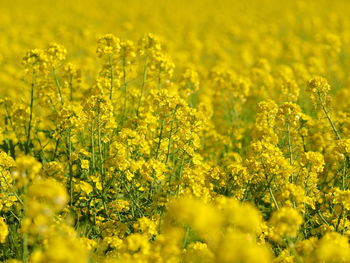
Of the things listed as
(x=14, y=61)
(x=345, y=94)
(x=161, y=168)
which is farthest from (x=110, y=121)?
(x=14, y=61)

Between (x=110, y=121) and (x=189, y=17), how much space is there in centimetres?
1285

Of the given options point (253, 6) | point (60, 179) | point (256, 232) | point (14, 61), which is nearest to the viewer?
point (256, 232)

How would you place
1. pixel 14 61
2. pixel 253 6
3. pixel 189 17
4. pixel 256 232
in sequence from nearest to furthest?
1. pixel 256 232
2. pixel 14 61
3. pixel 189 17
4. pixel 253 6

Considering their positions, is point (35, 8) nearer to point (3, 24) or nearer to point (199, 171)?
point (3, 24)

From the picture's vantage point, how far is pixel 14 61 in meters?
10.9

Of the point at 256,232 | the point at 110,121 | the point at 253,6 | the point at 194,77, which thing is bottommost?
the point at 256,232

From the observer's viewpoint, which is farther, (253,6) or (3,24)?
(253,6)

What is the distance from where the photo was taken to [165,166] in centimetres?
411

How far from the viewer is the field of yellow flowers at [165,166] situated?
298cm

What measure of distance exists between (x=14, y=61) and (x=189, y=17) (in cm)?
713

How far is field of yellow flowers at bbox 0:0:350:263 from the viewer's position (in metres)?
2.98

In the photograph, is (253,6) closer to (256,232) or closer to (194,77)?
(194,77)

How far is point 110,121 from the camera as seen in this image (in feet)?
14.4

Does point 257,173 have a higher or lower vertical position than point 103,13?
lower
